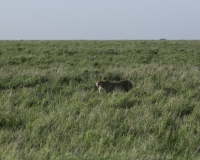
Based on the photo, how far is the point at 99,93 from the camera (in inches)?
265

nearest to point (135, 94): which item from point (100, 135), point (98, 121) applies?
point (98, 121)

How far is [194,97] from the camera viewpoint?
6.39 m

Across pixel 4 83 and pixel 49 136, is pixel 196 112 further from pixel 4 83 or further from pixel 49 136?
pixel 4 83

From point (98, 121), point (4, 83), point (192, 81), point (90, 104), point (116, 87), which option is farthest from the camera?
point (192, 81)

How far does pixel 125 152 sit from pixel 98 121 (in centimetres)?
114

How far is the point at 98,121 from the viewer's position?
4.43 metres

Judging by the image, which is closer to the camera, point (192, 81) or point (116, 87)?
point (116, 87)

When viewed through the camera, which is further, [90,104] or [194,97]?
[194,97]

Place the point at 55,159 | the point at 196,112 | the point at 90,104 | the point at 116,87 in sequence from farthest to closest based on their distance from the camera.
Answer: the point at 116,87 < the point at 90,104 < the point at 196,112 < the point at 55,159

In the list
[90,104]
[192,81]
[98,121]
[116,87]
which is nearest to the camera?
[98,121]

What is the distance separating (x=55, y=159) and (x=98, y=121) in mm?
1405

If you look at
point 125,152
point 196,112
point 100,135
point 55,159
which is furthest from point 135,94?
point 55,159

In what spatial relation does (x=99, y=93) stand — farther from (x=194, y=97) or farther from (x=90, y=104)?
(x=194, y=97)

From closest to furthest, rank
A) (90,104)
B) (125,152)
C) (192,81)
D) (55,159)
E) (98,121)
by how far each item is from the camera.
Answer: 1. (55,159)
2. (125,152)
3. (98,121)
4. (90,104)
5. (192,81)
